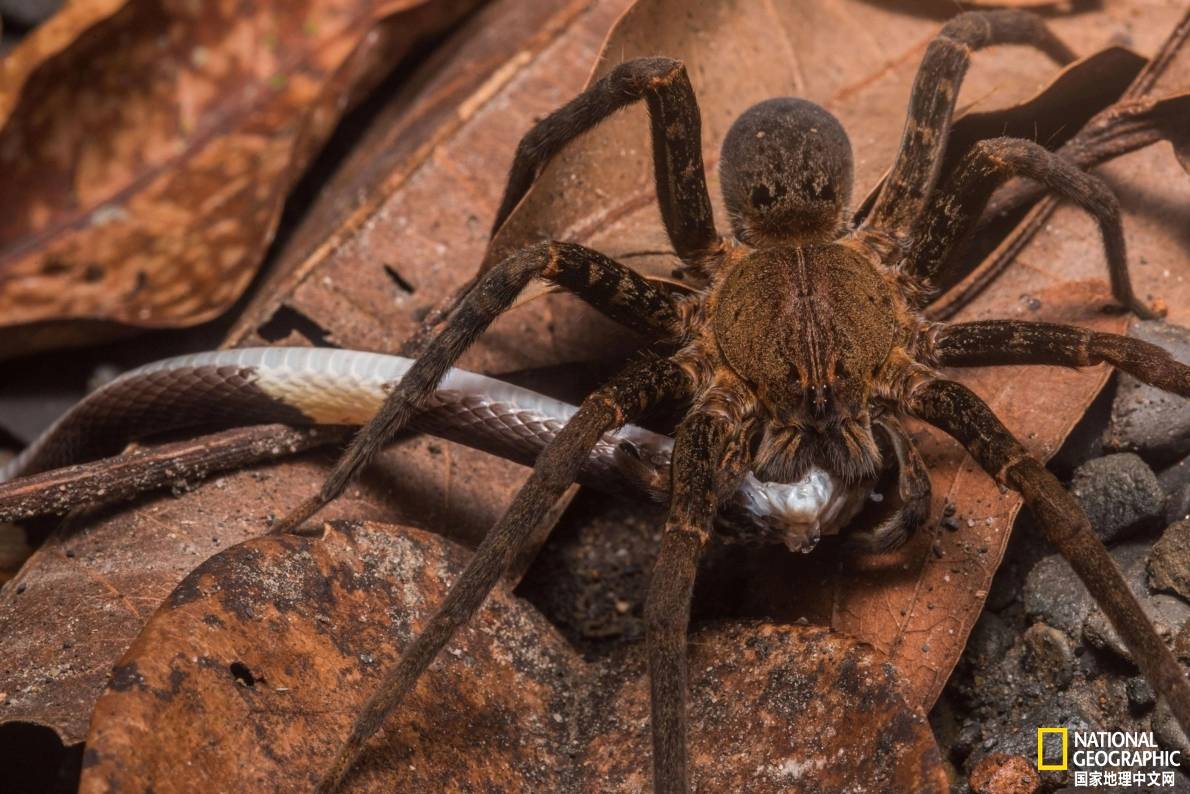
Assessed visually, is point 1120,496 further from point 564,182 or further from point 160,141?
point 160,141

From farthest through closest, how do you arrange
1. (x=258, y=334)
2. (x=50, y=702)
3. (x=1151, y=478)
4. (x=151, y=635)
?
(x=258, y=334) → (x=1151, y=478) → (x=50, y=702) → (x=151, y=635)

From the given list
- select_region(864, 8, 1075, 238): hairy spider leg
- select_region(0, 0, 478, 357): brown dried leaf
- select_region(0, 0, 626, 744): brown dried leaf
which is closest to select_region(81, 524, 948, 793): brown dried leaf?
select_region(0, 0, 626, 744): brown dried leaf

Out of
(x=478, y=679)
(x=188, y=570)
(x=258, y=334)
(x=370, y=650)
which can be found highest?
(x=258, y=334)

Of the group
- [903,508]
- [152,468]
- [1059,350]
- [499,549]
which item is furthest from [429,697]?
[1059,350]

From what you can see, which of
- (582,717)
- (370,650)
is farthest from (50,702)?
(582,717)

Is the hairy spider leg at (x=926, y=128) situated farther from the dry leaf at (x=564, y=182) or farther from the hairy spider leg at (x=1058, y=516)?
the hairy spider leg at (x=1058, y=516)

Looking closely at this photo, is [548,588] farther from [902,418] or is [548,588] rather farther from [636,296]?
[902,418]
